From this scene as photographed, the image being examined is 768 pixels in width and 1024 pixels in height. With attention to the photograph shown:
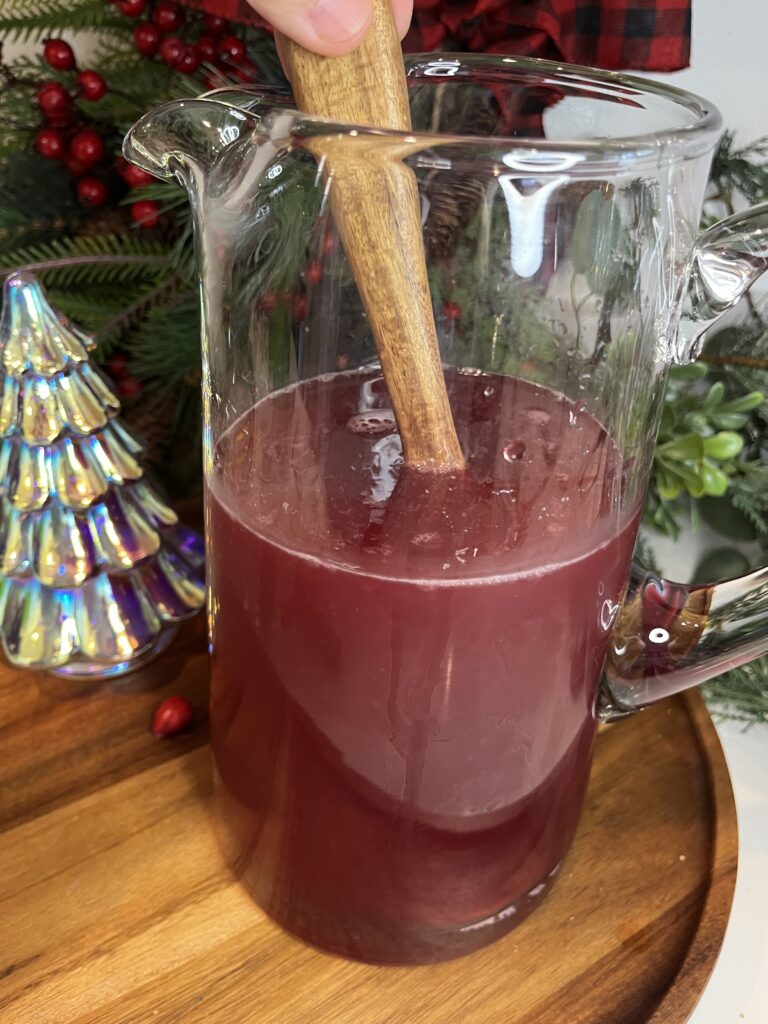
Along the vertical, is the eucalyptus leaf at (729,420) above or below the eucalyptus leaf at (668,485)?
above

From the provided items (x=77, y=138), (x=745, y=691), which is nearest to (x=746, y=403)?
(x=745, y=691)

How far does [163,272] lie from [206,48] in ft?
0.61

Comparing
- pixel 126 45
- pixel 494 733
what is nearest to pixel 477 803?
pixel 494 733

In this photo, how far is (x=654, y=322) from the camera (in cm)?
47

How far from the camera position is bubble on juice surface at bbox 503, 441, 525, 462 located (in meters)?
0.47

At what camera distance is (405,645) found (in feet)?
1.48

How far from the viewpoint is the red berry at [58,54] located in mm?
792

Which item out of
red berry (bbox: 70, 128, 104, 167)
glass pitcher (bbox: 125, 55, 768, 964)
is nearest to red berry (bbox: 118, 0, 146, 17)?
red berry (bbox: 70, 128, 104, 167)

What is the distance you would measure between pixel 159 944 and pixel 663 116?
21.7 inches

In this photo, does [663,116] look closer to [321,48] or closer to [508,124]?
[508,124]

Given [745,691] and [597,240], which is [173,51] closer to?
[597,240]

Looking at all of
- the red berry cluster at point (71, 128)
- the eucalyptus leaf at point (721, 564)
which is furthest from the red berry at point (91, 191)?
the eucalyptus leaf at point (721, 564)

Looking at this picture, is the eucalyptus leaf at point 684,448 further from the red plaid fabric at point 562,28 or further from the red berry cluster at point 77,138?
the red berry cluster at point 77,138

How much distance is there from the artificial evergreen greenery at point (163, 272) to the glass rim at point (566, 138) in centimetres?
25
